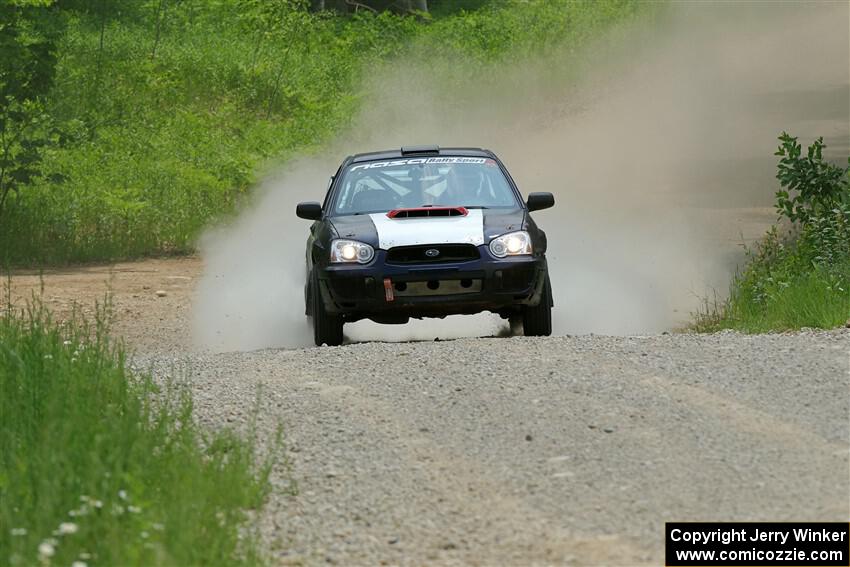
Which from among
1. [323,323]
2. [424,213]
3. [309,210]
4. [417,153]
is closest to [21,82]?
[417,153]

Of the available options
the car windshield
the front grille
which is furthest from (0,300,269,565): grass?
the car windshield

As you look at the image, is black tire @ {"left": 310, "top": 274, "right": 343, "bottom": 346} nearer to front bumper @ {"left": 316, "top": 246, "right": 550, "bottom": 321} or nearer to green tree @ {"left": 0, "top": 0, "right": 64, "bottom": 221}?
front bumper @ {"left": 316, "top": 246, "right": 550, "bottom": 321}

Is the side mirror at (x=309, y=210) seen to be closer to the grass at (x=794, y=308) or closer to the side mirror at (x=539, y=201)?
the side mirror at (x=539, y=201)

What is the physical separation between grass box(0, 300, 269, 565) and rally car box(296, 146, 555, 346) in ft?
10.7

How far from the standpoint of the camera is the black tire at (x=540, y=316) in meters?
12.4

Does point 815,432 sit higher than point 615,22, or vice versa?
point 615,22

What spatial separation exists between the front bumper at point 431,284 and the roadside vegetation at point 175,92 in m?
8.95

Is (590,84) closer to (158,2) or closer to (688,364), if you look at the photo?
(158,2)

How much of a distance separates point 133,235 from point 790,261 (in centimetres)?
1008

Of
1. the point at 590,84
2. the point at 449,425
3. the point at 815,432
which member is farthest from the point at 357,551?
the point at 590,84

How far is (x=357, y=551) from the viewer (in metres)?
6.46

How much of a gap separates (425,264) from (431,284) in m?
0.16

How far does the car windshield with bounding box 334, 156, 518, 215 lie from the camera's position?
42.9ft

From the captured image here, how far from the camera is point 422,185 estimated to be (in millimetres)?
13281
